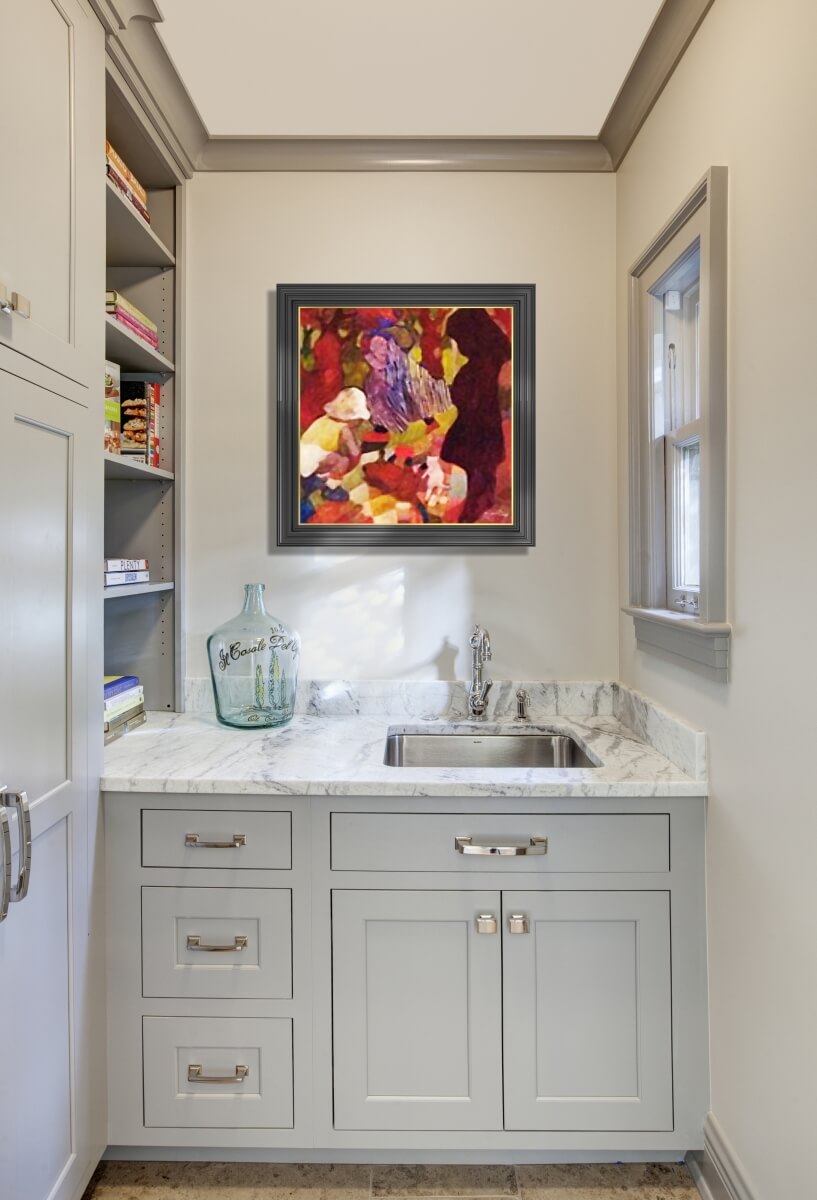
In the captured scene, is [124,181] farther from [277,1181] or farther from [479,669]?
[277,1181]

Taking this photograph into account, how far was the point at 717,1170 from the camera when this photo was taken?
142 centimetres

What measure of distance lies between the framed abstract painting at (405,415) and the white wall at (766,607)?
74 centimetres

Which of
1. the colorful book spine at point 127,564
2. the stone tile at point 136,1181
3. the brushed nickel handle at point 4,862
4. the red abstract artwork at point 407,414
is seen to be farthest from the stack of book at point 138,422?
the stone tile at point 136,1181

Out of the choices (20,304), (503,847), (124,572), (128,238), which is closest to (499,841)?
(503,847)

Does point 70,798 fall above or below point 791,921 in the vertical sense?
above

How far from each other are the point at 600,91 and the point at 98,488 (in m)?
1.68

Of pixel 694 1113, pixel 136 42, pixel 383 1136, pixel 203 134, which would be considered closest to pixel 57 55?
pixel 136 42

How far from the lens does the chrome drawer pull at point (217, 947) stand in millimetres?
1498

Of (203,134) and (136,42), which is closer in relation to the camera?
(136,42)

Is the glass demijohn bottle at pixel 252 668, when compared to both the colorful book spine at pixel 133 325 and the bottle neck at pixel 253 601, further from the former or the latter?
the colorful book spine at pixel 133 325

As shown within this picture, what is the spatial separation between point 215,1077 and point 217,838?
0.52 m

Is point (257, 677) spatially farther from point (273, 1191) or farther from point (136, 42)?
Result: point (136, 42)

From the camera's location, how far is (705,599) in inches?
56.1

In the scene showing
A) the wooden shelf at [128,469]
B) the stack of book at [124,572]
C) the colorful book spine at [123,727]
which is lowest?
the colorful book spine at [123,727]
